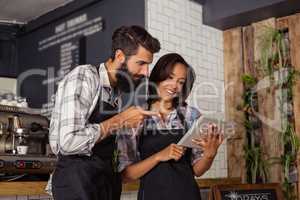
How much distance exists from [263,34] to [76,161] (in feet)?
9.79

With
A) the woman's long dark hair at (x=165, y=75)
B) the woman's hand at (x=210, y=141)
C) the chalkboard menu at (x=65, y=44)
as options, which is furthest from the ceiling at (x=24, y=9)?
the woman's hand at (x=210, y=141)

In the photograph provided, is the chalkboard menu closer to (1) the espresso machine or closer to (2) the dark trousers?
(1) the espresso machine

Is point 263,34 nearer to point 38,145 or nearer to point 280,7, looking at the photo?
point 280,7

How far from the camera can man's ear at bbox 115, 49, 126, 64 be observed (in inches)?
76.5

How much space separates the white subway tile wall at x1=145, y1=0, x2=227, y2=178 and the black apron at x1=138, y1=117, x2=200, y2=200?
5.09 ft

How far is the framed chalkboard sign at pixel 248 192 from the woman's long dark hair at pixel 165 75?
4.51ft

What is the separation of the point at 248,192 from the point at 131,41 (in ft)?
7.11

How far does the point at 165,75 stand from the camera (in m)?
2.35

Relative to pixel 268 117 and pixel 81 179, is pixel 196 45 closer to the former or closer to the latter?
pixel 268 117

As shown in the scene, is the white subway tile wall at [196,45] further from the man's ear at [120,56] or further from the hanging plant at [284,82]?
the man's ear at [120,56]

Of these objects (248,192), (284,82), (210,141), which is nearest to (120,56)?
(210,141)

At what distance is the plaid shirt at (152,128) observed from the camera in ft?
7.37

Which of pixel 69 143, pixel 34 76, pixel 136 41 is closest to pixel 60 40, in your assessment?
pixel 34 76

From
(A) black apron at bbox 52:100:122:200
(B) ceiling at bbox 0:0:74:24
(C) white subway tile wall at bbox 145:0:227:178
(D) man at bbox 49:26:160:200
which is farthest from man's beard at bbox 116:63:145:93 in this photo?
(B) ceiling at bbox 0:0:74:24
